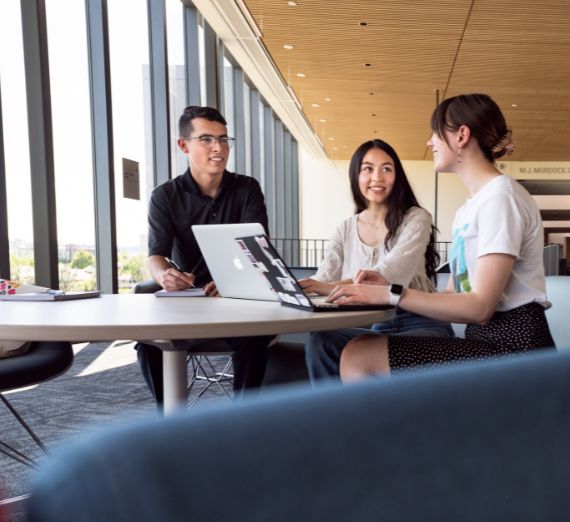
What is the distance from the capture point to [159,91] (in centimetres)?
587

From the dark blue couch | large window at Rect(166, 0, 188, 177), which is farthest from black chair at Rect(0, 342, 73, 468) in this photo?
large window at Rect(166, 0, 188, 177)

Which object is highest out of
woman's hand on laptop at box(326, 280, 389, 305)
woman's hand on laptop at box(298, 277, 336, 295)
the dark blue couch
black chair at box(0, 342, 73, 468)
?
the dark blue couch

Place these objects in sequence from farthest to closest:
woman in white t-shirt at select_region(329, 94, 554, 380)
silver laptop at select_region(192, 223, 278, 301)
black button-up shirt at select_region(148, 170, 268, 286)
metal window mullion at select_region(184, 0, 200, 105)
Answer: metal window mullion at select_region(184, 0, 200, 105), black button-up shirt at select_region(148, 170, 268, 286), silver laptop at select_region(192, 223, 278, 301), woman in white t-shirt at select_region(329, 94, 554, 380)

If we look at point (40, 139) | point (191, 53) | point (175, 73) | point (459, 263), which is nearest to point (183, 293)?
point (459, 263)

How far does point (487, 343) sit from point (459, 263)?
29cm

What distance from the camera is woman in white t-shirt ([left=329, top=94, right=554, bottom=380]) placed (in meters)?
1.40

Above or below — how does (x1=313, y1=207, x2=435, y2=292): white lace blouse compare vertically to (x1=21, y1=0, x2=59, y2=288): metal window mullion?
below

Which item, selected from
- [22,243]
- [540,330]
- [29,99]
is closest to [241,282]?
[540,330]

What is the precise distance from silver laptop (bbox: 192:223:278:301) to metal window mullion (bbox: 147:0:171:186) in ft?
13.9

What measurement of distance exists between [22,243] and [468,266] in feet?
9.73

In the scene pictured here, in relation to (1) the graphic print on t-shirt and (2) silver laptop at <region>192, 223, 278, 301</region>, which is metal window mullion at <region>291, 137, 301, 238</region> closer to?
(2) silver laptop at <region>192, 223, 278, 301</region>

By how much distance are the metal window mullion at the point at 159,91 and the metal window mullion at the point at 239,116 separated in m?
3.17

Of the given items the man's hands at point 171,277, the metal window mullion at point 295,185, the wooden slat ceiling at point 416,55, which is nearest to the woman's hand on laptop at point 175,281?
the man's hands at point 171,277

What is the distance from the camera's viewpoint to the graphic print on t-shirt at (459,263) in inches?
64.4
